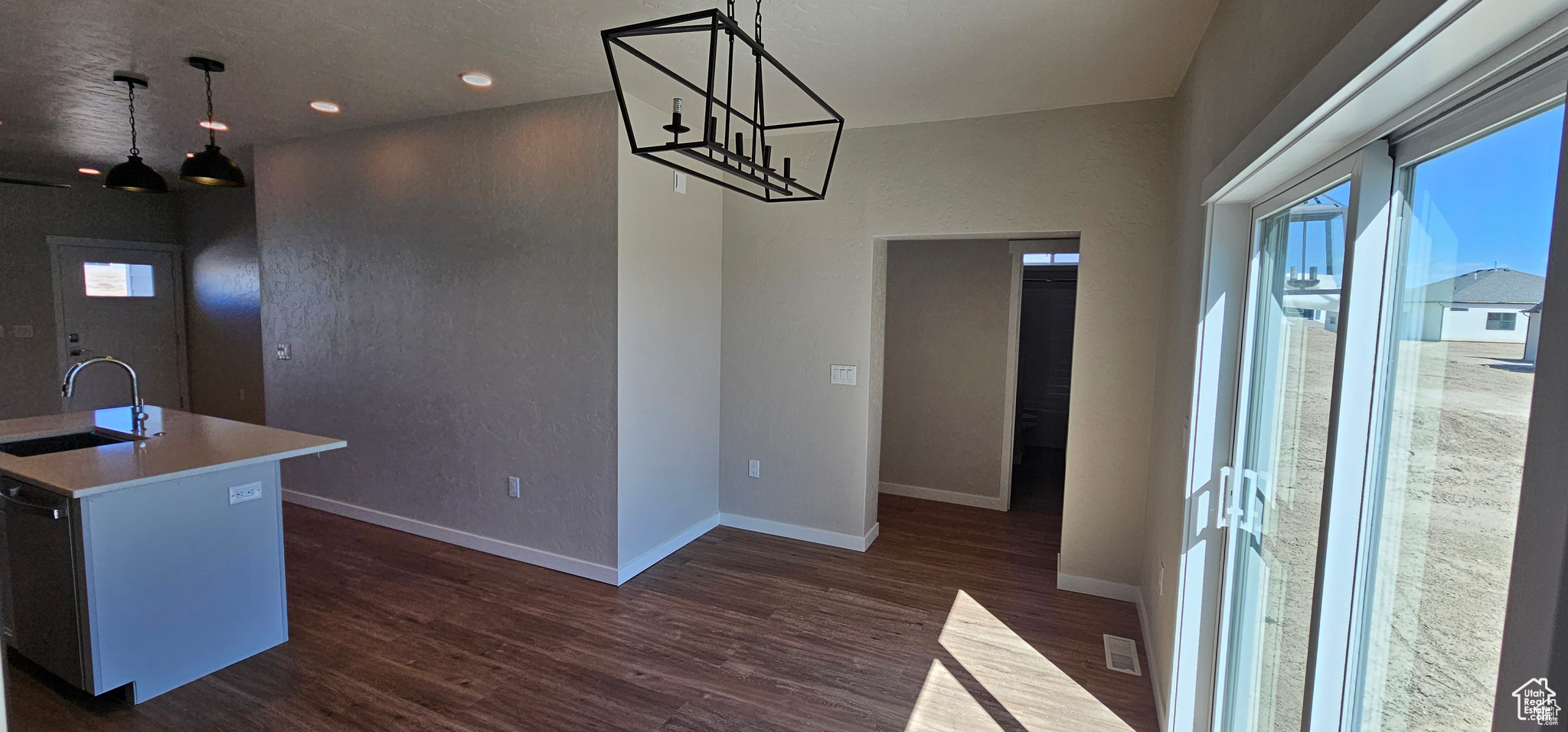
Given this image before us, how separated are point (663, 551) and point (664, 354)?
1.17m

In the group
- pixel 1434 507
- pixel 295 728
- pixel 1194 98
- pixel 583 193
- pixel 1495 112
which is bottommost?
pixel 295 728

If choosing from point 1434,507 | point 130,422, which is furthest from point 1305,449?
point 130,422

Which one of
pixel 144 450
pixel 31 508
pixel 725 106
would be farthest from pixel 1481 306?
pixel 31 508

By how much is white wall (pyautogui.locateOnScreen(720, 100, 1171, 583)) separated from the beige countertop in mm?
2364

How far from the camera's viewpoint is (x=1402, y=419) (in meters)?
1.25

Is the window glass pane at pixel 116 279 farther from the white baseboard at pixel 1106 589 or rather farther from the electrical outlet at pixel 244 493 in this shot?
the white baseboard at pixel 1106 589

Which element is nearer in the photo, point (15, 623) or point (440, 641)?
point (15, 623)

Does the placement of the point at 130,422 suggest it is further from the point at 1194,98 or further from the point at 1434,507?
the point at 1194,98

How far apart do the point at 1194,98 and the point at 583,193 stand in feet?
9.19

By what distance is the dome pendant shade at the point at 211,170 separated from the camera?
3037 mm

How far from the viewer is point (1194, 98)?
267 cm

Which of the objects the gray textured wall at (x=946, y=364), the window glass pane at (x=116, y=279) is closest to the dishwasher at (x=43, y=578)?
the gray textured wall at (x=946, y=364)

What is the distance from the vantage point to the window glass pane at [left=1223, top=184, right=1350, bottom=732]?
5.19ft

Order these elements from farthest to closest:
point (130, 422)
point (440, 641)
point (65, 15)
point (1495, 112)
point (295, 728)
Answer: point (130, 422), point (440, 641), point (65, 15), point (295, 728), point (1495, 112)
